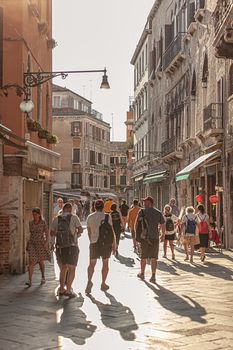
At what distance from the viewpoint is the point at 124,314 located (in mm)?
9477

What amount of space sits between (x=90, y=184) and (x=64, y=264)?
67134 mm

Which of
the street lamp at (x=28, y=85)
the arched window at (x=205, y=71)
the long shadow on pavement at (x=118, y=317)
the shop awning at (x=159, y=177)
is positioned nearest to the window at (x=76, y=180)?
the shop awning at (x=159, y=177)

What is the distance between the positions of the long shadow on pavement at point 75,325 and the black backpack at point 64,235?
1324 mm

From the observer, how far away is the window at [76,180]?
75.3 meters

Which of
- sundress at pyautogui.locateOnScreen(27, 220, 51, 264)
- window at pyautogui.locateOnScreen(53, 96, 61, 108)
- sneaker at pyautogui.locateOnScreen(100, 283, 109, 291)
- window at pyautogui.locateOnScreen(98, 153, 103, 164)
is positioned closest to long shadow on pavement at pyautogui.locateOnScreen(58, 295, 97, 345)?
sneaker at pyautogui.locateOnScreen(100, 283, 109, 291)

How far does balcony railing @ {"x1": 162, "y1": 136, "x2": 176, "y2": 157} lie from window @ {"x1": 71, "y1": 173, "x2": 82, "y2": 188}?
38.5m

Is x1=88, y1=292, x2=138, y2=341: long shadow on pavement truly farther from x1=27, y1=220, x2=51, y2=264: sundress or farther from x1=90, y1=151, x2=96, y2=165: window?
x1=90, y1=151, x2=96, y2=165: window

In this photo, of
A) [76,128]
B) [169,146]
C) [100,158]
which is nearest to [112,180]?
[100,158]

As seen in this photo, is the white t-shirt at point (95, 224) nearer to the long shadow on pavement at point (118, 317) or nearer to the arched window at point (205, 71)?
the long shadow on pavement at point (118, 317)

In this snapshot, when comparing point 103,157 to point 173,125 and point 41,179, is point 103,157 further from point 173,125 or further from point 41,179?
point 41,179

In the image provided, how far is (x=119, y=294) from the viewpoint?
11594 mm

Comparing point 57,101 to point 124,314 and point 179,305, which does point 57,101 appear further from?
point 124,314

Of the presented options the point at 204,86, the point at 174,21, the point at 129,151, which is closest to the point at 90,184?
the point at 129,151

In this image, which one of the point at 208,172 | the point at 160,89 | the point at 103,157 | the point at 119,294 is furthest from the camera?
the point at 103,157
